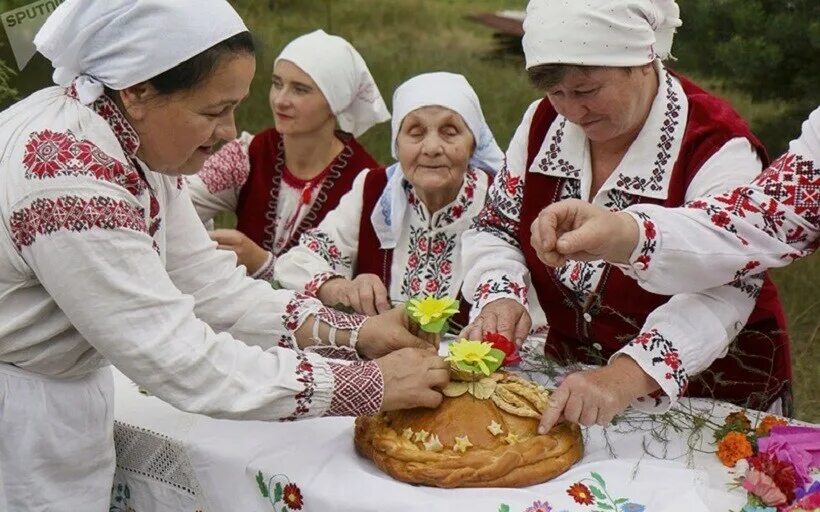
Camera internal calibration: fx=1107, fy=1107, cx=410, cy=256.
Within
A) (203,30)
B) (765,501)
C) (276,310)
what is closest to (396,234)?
(276,310)

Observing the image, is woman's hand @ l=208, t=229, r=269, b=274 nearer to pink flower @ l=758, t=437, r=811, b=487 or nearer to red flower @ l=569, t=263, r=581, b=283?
red flower @ l=569, t=263, r=581, b=283

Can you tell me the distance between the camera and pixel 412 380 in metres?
2.38

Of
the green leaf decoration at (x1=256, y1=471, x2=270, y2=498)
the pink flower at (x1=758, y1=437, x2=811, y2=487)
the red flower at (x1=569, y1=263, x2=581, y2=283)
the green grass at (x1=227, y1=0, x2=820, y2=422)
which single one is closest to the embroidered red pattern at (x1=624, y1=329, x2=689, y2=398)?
the pink flower at (x1=758, y1=437, x2=811, y2=487)

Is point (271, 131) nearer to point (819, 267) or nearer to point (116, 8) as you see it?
point (116, 8)

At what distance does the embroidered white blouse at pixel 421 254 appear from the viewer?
3994 mm

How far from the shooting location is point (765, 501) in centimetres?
215

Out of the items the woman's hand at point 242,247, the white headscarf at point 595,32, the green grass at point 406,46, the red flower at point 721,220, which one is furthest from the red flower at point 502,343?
the green grass at point 406,46

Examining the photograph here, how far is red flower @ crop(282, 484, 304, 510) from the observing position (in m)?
2.36

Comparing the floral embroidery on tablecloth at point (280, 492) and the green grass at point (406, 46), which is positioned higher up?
the floral embroidery on tablecloth at point (280, 492)

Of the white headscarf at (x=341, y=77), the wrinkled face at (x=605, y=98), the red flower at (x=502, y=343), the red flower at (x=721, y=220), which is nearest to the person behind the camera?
the red flower at (x=721, y=220)

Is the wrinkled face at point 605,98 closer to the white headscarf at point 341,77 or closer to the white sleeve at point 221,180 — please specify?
the white headscarf at point 341,77

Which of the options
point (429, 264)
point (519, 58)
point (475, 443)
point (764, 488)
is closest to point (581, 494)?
point (475, 443)

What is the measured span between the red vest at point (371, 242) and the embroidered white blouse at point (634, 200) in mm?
903

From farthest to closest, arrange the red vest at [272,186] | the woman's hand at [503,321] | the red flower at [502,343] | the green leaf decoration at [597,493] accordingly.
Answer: the red vest at [272,186] < the woman's hand at [503,321] < the red flower at [502,343] < the green leaf decoration at [597,493]
